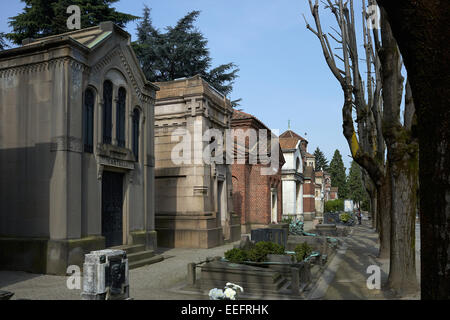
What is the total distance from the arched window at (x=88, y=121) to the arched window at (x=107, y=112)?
651 mm

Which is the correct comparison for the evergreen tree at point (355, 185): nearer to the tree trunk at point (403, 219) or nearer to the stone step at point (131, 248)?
the stone step at point (131, 248)

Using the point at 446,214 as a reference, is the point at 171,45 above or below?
above

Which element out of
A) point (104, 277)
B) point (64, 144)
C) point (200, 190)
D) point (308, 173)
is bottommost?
point (104, 277)

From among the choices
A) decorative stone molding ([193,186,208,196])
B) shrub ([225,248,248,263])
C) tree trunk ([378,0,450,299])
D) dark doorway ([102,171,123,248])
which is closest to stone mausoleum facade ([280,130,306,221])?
decorative stone molding ([193,186,208,196])

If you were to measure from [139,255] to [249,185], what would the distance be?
16.2m

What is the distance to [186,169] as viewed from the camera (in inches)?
773

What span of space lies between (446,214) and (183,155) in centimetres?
1739

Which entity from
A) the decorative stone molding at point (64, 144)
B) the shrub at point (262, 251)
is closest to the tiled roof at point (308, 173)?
the shrub at point (262, 251)


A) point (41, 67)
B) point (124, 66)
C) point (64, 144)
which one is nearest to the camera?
point (64, 144)

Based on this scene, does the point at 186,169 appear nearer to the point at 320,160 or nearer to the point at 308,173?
the point at 308,173

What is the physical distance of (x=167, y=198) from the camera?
2008cm

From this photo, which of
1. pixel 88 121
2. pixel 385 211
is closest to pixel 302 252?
pixel 385 211

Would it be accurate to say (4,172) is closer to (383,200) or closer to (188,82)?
(188,82)
